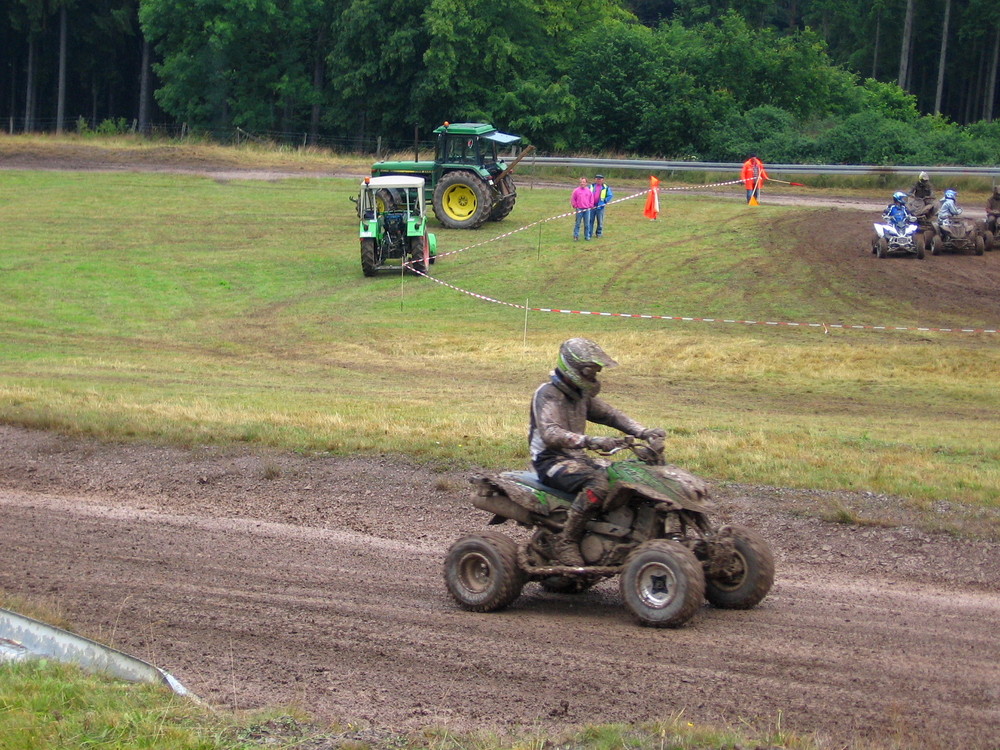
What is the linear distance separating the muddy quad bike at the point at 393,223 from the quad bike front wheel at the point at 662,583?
19665mm

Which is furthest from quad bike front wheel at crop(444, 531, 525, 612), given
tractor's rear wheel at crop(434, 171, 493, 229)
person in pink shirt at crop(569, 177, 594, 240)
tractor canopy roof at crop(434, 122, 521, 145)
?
tractor canopy roof at crop(434, 122, 521, 145)

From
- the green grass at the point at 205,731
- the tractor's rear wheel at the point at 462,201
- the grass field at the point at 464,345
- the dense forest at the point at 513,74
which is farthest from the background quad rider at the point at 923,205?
the green grass at the point at 205,731

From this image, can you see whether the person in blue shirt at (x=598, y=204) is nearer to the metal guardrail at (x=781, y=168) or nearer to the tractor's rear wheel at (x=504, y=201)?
the tractor's rear wheel at (x=504, y=201)

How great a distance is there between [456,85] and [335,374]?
130ft

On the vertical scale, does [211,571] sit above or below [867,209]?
below

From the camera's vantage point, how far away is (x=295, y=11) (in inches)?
2383

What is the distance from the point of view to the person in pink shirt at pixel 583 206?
30.4m

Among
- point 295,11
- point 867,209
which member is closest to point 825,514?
point 867,209

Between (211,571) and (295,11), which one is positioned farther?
(295,11)

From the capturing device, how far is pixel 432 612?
8203mm

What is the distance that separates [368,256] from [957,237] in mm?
13598

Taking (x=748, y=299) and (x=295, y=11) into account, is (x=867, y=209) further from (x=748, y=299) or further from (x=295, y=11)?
(x=295, y=11)

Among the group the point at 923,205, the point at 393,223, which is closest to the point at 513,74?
the point at 393,223

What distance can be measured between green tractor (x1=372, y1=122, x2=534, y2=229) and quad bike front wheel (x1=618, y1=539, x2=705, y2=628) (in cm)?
2374
